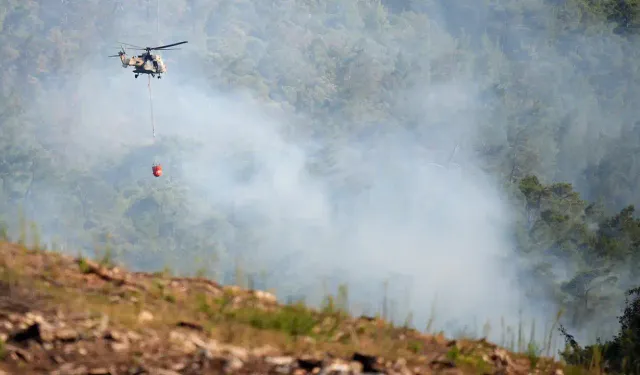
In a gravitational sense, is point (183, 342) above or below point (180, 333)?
below

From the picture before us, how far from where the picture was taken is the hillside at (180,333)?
394 inches

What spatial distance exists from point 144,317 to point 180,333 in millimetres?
636

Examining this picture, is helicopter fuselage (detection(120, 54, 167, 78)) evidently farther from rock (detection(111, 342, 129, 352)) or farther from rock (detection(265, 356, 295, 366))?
rock (detection(265, 356, 295, 366))

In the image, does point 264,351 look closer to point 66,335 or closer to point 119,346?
point 119,346

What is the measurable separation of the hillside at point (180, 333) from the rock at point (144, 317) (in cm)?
3

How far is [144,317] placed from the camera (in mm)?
11305

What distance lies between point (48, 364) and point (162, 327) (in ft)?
5.18

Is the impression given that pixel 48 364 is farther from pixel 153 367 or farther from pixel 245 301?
pixel 245 301

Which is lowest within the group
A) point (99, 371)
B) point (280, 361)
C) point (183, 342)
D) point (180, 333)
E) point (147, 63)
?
point (99, 371)

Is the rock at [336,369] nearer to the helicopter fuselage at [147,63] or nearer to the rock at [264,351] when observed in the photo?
the rock at [264,351]

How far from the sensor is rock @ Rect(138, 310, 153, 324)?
1117 cm

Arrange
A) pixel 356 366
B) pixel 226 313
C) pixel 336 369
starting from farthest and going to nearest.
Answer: pixel 226 313 → pixel 356 366 → pixel 336 369

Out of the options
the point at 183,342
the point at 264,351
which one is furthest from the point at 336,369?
the point at 183,342

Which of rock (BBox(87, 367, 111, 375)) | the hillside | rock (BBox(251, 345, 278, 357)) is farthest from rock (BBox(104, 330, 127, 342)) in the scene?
rock (BBox(251, 345, 278, 357))
